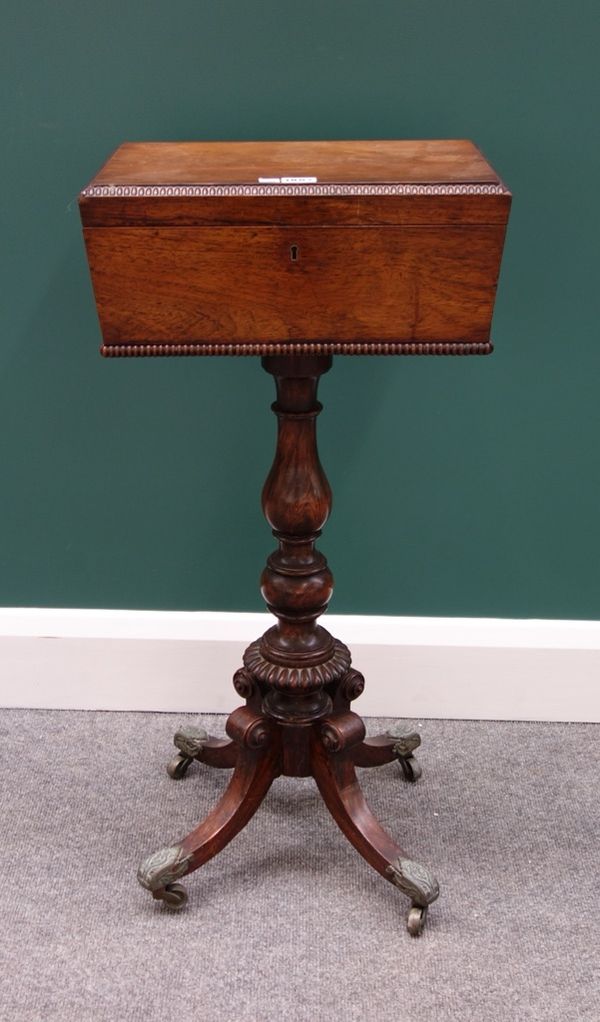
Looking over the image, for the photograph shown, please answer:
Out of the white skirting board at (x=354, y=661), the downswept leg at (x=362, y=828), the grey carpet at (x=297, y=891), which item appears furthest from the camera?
the white skirting board at (x=354, y=661)

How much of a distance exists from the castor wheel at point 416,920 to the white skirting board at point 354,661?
1.79 ft

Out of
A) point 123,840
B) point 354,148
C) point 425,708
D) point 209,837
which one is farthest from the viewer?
point 425,708

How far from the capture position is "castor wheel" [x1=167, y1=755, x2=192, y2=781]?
2049mm

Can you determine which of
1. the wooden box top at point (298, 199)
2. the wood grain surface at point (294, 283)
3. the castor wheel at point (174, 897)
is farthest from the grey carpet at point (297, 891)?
the wooden box top at point (298, 199)

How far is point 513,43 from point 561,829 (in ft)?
4.36

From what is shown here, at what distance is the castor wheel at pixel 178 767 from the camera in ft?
6.72

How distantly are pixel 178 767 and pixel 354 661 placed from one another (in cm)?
40

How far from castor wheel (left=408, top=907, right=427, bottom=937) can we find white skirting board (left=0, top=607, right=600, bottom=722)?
55 cm

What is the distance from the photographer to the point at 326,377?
2002 millimetres

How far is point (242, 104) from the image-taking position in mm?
1843

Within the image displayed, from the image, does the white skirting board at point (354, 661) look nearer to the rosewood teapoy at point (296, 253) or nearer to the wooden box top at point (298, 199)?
the rosewood teapoy at point (296, 253)

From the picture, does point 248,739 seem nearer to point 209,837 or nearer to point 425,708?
point 209,837

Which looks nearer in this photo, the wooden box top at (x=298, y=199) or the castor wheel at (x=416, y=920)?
the wooden box top at (x=298, y=199)

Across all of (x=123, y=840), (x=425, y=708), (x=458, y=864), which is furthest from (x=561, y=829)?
Result: (x=123, y=840)
